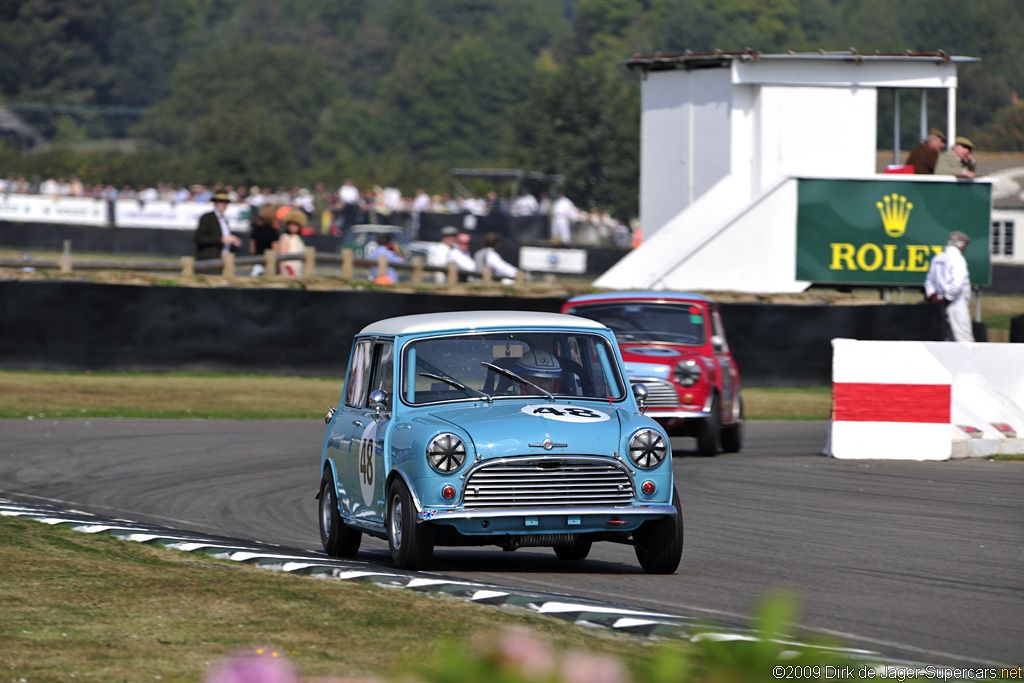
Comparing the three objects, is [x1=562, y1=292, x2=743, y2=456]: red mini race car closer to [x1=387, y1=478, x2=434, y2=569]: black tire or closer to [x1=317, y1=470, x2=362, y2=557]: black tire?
[x1=317, y1=470, x2=362, y2=557]: black tire

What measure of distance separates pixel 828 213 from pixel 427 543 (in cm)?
1932

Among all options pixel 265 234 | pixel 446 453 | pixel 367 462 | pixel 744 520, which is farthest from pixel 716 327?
pixel 265 234

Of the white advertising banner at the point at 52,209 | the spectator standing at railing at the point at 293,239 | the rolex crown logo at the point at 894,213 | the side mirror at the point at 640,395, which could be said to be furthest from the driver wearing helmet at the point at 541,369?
the white advertising banner at the point at 52,209

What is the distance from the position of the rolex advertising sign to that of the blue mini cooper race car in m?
17.9

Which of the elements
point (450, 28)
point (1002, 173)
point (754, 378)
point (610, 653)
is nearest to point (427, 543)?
point (610, 653)

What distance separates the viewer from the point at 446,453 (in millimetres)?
8055

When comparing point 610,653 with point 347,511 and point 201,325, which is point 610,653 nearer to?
point 347,511

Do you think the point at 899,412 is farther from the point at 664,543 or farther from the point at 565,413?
the point at 565,413

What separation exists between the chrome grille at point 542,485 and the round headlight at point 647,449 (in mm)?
171

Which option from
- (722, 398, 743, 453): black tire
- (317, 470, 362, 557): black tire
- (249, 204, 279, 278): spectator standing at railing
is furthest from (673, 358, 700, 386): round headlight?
(249, 204, 279, 278): spectator standing at railing

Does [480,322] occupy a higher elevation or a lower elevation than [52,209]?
lower

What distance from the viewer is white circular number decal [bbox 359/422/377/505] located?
8711mm

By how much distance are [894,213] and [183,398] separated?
12.7 m

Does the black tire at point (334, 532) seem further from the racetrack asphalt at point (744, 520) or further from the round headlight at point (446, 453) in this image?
the round headlight at point (446, 453)
